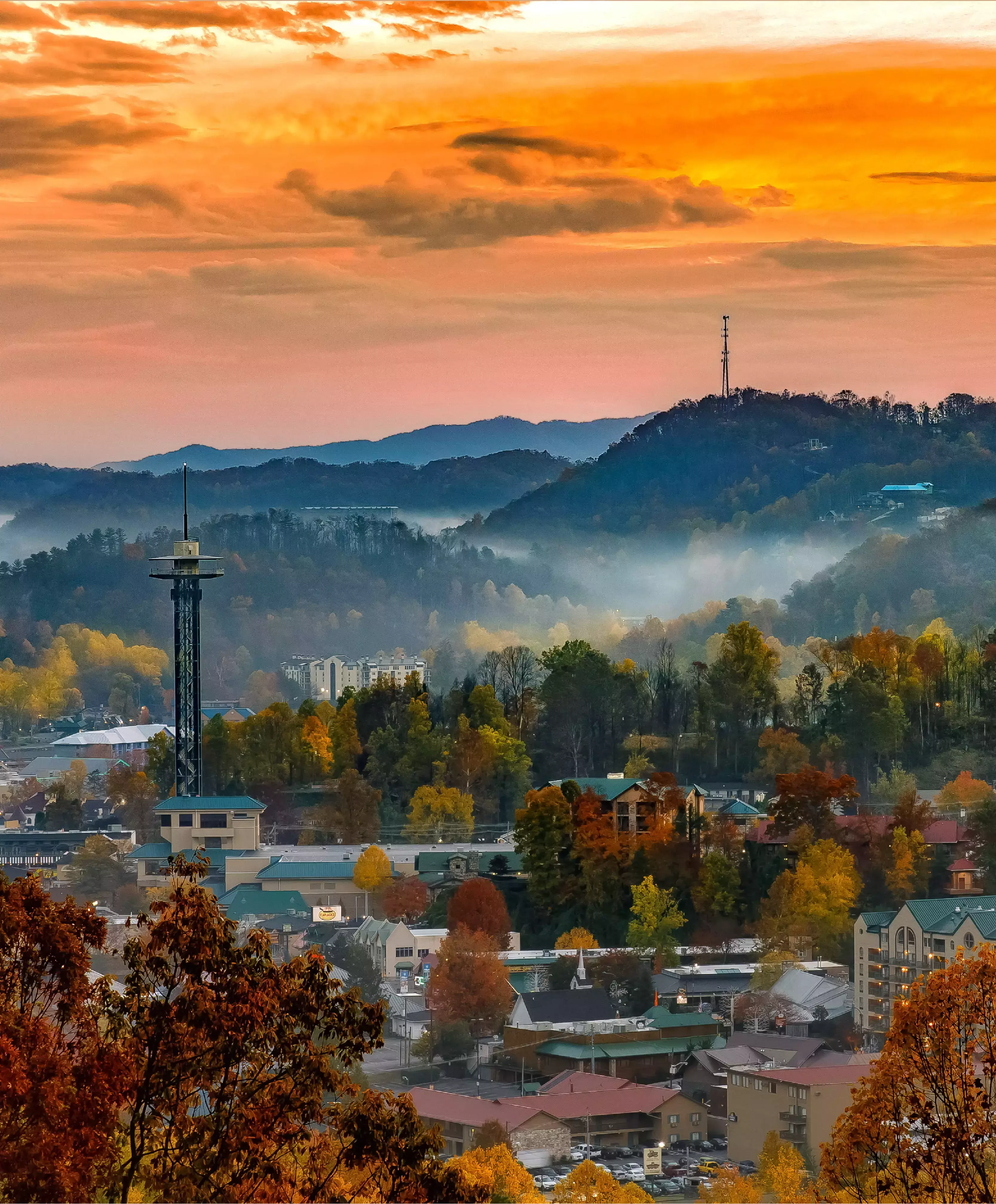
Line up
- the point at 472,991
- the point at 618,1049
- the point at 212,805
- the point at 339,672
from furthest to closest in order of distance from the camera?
the point at 339,672 < the point at 212,805 < the point at 472,991 < the point at 618,1049

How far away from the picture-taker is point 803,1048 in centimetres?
2798

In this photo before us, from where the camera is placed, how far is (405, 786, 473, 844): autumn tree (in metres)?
43.0

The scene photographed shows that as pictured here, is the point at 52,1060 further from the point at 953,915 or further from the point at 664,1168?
the point at 953,915

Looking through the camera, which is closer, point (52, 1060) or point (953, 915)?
point (52, 1060)

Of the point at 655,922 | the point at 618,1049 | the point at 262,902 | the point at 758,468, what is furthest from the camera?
the point at 758,468

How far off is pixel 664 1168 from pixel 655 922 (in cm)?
843

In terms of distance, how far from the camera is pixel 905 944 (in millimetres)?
30312

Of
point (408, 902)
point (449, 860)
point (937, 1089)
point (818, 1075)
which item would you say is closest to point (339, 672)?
point (449, 860)

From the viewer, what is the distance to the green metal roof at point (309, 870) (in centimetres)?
3988

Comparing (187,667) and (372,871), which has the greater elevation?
(187,667)

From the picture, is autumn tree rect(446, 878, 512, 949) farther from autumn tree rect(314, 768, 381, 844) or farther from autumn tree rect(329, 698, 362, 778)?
autumn tree rect(329, 698, 362, 778)

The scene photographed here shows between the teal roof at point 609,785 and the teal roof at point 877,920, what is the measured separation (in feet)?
19.6

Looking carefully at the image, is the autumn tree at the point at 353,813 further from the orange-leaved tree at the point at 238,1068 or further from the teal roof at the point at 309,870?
the orange-leaved tree at the point at 238,1068

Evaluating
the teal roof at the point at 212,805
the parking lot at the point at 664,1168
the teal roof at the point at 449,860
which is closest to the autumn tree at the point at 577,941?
the teal roof at the point at 449,860
